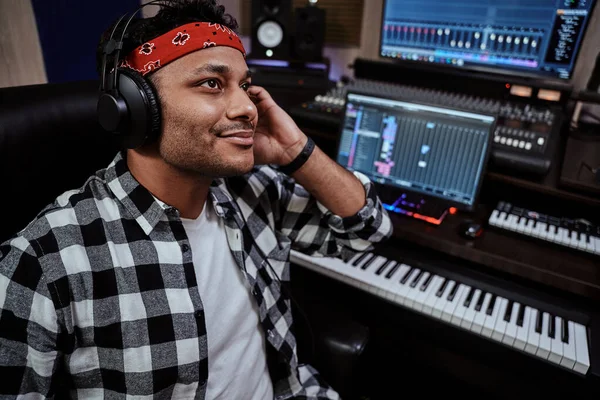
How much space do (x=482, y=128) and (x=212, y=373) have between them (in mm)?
1128

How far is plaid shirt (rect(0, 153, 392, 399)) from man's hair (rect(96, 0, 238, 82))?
248mm

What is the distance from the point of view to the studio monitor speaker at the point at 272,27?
2.18 metres

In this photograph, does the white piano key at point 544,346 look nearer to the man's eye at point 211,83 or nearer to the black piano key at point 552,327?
the black piano key at point 552,327

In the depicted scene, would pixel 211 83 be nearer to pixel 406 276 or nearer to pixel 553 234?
pixel 406 276

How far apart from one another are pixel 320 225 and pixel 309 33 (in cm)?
137

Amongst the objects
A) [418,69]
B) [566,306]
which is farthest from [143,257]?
[418,69]

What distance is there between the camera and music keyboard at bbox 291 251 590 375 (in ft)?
3.93

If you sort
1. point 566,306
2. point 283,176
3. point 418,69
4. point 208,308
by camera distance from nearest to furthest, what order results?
point 208,308 < point 283,176 < point 566,306 < point 418,69

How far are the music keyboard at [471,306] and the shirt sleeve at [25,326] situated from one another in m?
0.95

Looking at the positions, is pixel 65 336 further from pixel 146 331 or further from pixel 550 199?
pixel 550 199

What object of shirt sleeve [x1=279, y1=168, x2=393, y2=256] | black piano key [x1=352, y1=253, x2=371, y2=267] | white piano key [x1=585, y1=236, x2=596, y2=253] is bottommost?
black piano key [x1=352, y1=253, x2=371, y2=267]

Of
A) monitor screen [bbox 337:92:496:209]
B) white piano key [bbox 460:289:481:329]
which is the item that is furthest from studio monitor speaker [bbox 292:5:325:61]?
white piano key [bbox 460:289:481:329]

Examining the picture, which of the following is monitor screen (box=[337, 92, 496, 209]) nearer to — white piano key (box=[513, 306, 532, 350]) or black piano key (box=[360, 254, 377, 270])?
black piano key (box=[360, 254, 377, 270])

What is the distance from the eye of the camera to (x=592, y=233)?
54.2 inches
